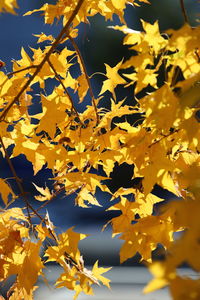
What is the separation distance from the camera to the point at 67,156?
1.05 m

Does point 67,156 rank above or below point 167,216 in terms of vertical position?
Result: above

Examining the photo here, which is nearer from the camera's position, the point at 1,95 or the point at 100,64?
the point at 1,95

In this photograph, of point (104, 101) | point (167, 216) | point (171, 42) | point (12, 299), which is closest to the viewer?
point (171, 42)

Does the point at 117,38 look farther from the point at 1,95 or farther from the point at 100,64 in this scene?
the point at 1,95

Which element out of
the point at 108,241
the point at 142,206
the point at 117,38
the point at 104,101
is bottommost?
the point at 108,241

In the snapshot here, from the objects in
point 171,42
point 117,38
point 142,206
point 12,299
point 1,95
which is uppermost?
point 171,42

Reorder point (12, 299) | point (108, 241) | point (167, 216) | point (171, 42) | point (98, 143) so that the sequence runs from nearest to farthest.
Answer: point (171, 42)
point (167, 216)
point (98, 143)
point (12, 299)
point (108, 241)

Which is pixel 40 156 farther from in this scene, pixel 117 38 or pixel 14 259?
pixel 117 38

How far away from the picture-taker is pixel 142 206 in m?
1.13

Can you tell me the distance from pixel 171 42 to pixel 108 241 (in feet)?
17.8

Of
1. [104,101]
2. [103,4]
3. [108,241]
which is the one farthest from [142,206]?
[108,241]

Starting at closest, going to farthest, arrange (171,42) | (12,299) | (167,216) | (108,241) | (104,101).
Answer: (171,42), (167,216), (12,299), (104,101), (108,241)

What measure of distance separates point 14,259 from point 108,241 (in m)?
4.93

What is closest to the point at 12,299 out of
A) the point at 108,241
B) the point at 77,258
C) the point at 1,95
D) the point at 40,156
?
the point at 77,258
